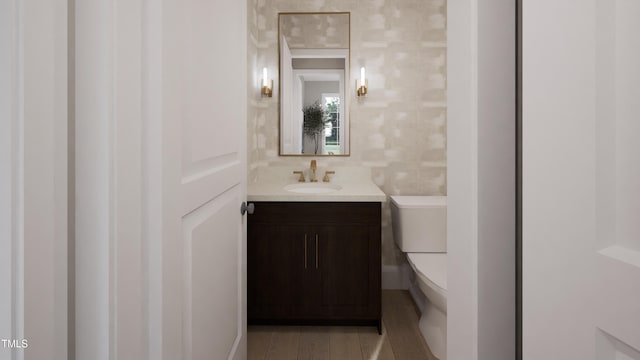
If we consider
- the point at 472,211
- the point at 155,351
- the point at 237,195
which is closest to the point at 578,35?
the point at 472,211

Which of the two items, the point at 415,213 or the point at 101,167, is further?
the point at 415,213

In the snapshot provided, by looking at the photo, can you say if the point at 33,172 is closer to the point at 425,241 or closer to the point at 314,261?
the point at 314,261

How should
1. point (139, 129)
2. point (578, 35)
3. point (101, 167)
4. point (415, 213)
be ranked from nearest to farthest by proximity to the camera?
point (578, 35) → point (101, 167) → point (139, 129) → point (415, 213)

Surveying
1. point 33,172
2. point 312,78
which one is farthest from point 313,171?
point 33,172

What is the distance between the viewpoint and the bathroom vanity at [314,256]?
2.46 m

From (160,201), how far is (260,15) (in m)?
2.48

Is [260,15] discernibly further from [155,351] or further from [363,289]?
[155,351]

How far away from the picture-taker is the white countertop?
8.00ft

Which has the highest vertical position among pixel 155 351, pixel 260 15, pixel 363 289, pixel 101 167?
pixel 260 15

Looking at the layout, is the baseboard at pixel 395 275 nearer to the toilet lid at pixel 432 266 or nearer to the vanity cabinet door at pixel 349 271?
the toilet lid at pixel 432 266

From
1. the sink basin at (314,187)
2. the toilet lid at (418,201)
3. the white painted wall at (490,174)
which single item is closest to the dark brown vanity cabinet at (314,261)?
the toilet lid at (418,201)

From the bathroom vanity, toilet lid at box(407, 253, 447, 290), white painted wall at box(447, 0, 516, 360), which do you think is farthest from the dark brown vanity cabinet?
white painted wall at box(447, 0, 516, 360)

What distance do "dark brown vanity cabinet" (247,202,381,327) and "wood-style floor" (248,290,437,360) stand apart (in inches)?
3.5

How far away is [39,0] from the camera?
2.02ft
